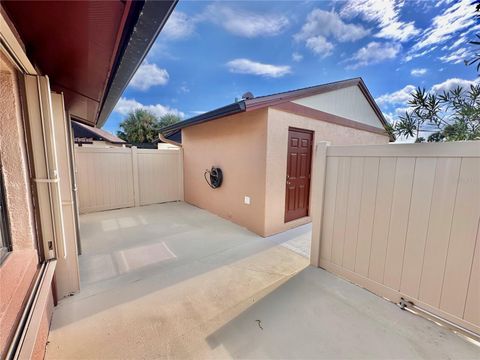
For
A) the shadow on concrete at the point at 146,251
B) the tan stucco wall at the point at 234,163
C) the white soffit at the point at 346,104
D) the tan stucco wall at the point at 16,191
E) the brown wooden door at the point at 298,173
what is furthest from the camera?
the white soffit at the point at 346,104

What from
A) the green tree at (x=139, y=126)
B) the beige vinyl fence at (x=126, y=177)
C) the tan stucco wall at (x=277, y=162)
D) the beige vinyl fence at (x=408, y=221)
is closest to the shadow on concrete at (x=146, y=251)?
the tan stucco wall at (x=277, y=162)

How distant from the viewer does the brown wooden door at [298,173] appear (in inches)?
164

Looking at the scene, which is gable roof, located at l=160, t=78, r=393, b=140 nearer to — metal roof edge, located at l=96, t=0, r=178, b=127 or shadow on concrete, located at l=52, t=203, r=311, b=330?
metal roof edge, located at l=96, t=0, r=178, b=127

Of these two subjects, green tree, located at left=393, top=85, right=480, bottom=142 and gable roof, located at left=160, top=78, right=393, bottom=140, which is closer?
green tree, located at left=393, top=85, right=480, bottom=142

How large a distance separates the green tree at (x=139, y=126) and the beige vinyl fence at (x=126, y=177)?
12338 mm

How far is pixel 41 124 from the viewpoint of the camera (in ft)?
5.68

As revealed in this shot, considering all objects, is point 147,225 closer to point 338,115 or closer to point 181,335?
point 181,335

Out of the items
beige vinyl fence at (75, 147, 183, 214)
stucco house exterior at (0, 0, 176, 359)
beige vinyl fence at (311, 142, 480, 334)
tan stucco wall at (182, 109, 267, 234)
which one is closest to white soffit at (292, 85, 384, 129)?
tan stucco wall at (182, 109, 267, 234)

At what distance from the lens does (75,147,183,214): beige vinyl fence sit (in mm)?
5398

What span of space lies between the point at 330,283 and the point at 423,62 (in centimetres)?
335

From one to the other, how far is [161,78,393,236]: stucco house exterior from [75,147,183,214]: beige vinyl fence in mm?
1405

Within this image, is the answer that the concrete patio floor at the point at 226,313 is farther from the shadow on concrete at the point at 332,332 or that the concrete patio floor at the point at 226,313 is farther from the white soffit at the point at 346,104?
the white soffit at the point at 346,104

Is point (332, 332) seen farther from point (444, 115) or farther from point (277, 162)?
point (277, 162)

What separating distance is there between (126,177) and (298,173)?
482cm
